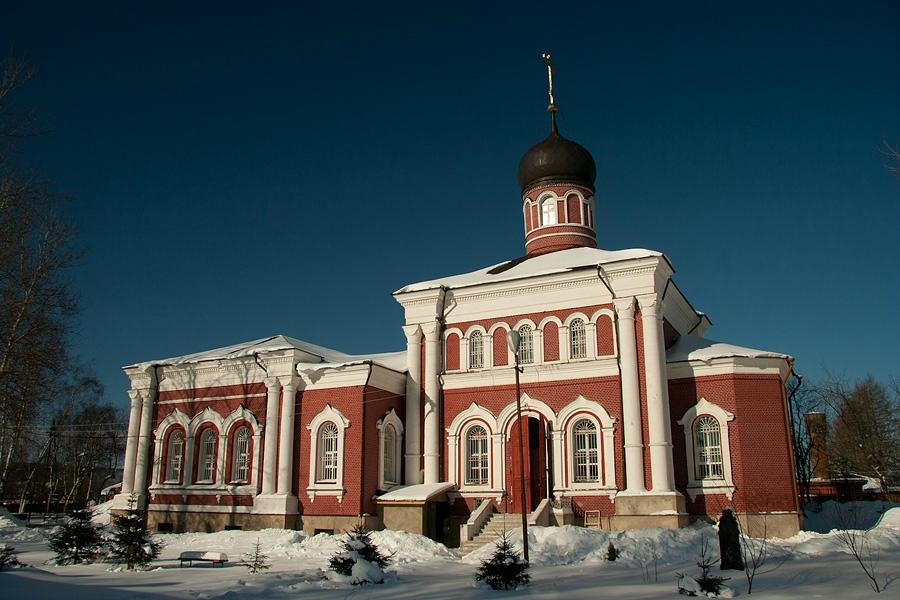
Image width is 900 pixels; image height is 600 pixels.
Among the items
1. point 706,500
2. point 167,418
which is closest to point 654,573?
point 706,500

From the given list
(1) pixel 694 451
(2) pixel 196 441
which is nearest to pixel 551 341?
(1) pixel 694 451

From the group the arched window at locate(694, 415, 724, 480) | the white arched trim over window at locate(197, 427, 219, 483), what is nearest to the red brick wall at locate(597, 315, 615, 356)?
the arched window at locate(694, 415, 724, 480)

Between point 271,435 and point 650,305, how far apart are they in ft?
40.4

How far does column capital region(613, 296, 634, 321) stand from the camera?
2119cm

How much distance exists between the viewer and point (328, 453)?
23406mm

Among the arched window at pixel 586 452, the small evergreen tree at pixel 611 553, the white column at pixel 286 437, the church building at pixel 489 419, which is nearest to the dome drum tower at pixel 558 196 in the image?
the church building at pixel 489 419

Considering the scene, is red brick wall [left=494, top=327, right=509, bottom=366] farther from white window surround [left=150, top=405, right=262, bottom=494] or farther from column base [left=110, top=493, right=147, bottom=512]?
column base [left=110, top=493, right=147, bottom=512]

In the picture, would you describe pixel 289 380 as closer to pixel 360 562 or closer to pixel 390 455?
pixel 390 455

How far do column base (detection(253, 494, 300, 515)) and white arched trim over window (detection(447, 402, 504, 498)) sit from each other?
16.1ft

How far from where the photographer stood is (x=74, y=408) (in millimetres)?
37781

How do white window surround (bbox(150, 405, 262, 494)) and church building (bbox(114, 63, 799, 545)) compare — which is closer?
church building (bbox(114, 63, 799, 545))

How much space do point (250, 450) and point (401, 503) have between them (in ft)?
20.7

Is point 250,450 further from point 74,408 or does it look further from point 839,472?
point 839,472

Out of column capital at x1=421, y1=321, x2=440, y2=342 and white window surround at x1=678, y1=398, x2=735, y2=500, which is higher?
column capital at x1=421, y1=321, x2=440, y2=342
